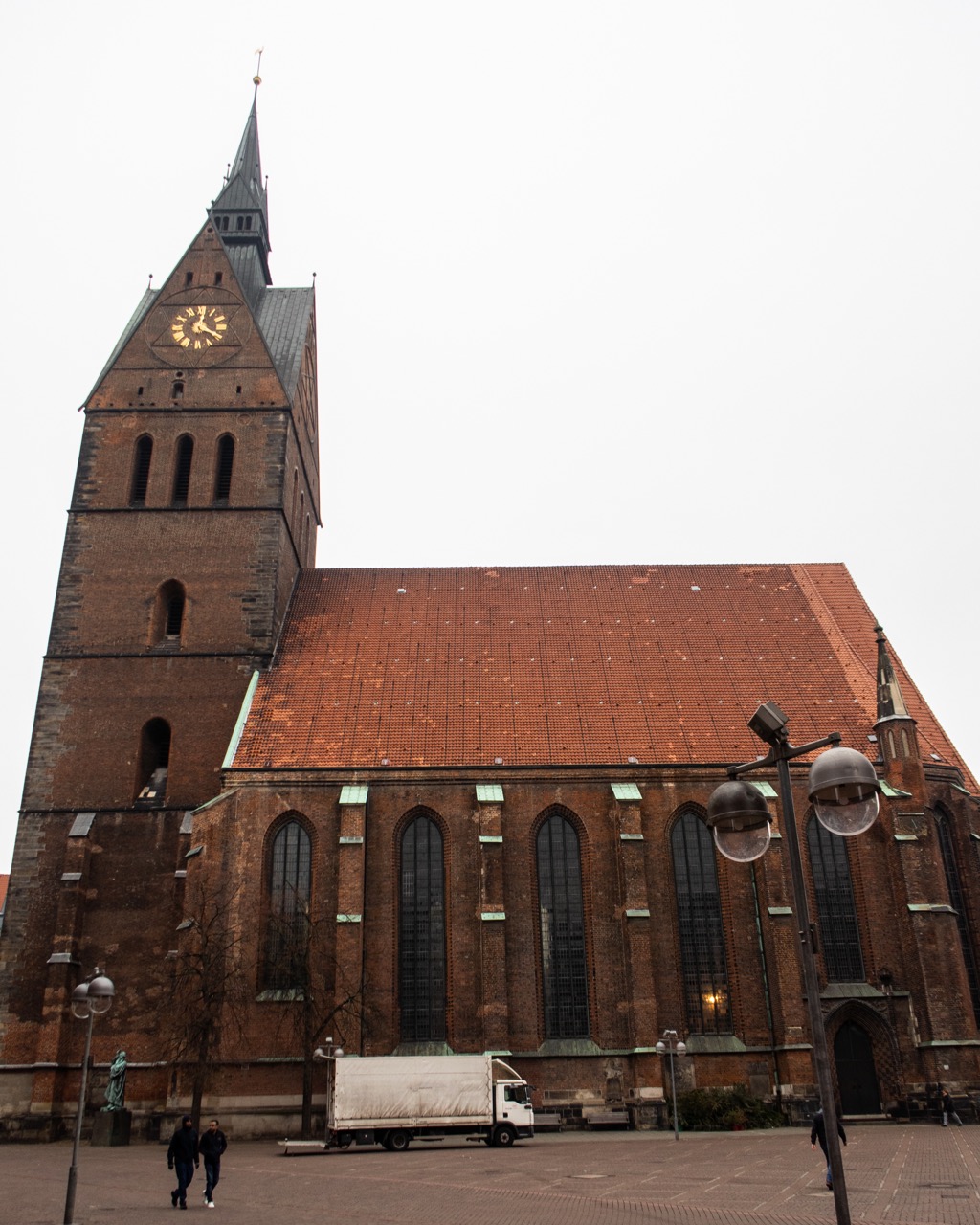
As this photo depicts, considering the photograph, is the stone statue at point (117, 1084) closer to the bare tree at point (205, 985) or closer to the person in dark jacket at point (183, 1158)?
the bare tree at point (205, 985)

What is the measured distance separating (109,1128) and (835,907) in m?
20.4

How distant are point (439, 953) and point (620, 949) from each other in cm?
500

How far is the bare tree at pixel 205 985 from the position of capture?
26172mm

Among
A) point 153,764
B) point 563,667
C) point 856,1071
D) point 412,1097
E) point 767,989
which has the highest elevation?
point 563,667

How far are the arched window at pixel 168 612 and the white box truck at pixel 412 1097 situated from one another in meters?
15.5

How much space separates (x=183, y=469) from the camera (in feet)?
122

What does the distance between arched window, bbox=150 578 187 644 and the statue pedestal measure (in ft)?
45.6

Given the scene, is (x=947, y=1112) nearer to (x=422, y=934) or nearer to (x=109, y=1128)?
(x=422, y=934)

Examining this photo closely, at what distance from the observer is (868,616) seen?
3697 cm

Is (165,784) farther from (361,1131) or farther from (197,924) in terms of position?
(361,1131)

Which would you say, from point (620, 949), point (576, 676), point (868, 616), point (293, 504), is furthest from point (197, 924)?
point (868, 616)

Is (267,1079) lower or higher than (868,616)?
lower

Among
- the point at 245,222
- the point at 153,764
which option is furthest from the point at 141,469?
the point at 245,222

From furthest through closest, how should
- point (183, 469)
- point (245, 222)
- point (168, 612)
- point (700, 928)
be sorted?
point (245, 222), point (183, 469), point (168, 612), point (700, 928)
